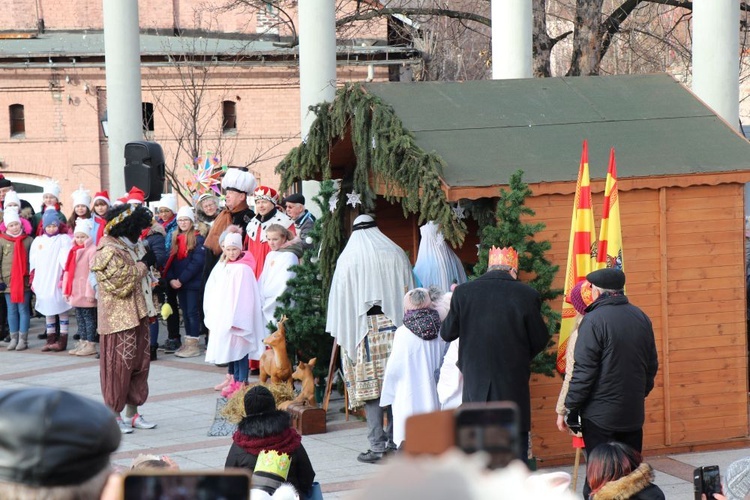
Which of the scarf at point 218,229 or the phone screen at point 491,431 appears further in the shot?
the scarf at point 218,229

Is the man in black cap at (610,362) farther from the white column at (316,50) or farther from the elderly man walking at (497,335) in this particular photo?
the white column at (316,50)

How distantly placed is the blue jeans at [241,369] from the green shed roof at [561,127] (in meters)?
3.60

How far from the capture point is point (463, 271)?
35.0 feet

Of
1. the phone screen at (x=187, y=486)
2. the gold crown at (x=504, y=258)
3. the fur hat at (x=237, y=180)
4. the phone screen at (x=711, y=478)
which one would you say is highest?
the fur hat at (x=237, y=180)

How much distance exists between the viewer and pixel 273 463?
6508 mm

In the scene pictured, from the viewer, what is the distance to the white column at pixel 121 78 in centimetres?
2041

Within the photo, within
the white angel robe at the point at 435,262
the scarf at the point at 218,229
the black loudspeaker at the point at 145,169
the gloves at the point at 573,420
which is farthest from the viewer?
the black loudspeaker at the point at 145,169

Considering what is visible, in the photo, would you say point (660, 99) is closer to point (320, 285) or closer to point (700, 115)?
point (700, 115)

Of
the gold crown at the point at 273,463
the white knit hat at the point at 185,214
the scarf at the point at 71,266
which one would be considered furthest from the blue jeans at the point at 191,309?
the gold crown at the point at 273,463

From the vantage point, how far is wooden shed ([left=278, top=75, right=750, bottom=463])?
9.38 meters

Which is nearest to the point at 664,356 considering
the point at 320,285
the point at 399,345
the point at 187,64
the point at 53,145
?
the point at 399,345

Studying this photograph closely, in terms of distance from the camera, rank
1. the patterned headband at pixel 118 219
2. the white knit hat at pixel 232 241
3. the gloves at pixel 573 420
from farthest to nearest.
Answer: the white knit hat at pixel 232 241, the patterned headband at pixel 118 219, the gloves at pixel 573 420

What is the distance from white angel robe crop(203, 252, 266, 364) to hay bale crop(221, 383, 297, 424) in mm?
1042

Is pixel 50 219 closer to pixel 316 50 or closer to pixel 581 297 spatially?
pixel 316 50
